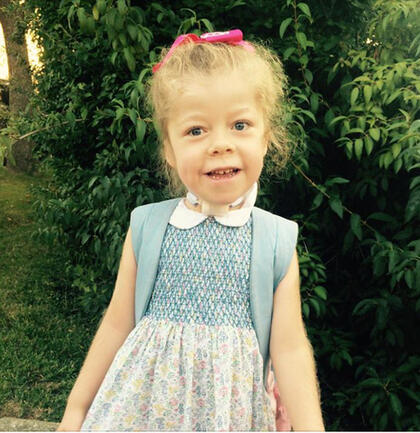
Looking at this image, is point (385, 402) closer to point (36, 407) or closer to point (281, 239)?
point (281, 239)

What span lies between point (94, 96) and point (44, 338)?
179 cm

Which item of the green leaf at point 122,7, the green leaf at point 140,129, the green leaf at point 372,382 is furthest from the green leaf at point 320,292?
the green leaf at point 122,7

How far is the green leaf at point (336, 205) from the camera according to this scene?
2499 millimetres

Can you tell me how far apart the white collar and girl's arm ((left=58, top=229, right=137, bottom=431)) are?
0.15 metres

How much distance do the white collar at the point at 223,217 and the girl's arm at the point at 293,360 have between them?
0.57ft

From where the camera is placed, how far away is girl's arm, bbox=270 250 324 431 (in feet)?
4.70

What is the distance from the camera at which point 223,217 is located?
5.08 feet

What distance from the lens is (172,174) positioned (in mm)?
1832

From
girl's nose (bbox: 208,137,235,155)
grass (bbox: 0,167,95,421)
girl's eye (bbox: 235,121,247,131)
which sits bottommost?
grass (bbox: 0,167,95,421)

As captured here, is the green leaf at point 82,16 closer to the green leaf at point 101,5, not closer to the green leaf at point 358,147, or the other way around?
the green leaf at point 101,5

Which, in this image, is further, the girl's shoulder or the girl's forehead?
the girl's shoulder

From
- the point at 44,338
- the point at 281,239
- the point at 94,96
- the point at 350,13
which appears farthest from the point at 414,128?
the point at 44,338

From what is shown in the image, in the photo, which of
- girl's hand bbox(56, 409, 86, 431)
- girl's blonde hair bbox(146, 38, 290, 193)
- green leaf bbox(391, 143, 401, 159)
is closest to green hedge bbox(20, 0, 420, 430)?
green leaf bbox(391, 143, 401, 159)

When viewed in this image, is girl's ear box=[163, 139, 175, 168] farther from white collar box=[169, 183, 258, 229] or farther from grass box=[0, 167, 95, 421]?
grass box=[0, 167, 95, 421]
